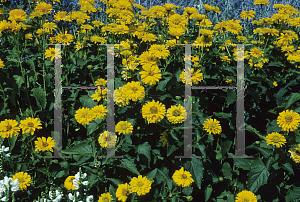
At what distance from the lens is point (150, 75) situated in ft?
5.93

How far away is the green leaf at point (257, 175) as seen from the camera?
192 cm

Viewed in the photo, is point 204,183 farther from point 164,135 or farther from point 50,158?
point 50,158

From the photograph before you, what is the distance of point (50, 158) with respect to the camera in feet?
6.84

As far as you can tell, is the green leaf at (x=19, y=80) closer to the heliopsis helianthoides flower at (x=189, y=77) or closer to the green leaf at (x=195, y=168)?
the heliopsis helianthoides flower at (x=189, y=77)

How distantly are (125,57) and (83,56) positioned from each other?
0.41 m

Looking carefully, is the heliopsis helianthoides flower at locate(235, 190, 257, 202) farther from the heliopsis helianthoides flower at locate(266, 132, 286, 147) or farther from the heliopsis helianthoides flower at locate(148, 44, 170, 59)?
the heliopsis helianthoides flower at locate(148, 44, 170, 59)

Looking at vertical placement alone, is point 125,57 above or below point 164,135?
above

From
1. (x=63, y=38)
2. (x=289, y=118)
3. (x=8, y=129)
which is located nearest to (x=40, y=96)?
(x=8, y=129)

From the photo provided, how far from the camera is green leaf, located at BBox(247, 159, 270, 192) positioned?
1920mm

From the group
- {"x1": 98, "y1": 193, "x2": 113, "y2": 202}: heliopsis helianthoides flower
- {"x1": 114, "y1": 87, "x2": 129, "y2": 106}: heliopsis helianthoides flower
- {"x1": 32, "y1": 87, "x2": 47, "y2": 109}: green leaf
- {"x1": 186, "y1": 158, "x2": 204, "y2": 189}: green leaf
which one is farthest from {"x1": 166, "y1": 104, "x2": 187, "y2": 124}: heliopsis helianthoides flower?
{"x1": 32, "y1": 87, "x2": 47, "y2": 109}: green leaf

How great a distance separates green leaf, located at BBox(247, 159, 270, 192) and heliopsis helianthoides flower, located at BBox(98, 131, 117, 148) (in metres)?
0.98

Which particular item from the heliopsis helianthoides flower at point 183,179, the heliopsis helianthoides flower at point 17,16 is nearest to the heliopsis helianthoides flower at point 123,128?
the heliopsis helianthoides flower at point 183,179

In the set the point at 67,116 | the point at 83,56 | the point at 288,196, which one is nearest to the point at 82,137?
the point at 67,116

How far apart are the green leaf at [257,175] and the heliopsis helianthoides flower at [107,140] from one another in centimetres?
98
